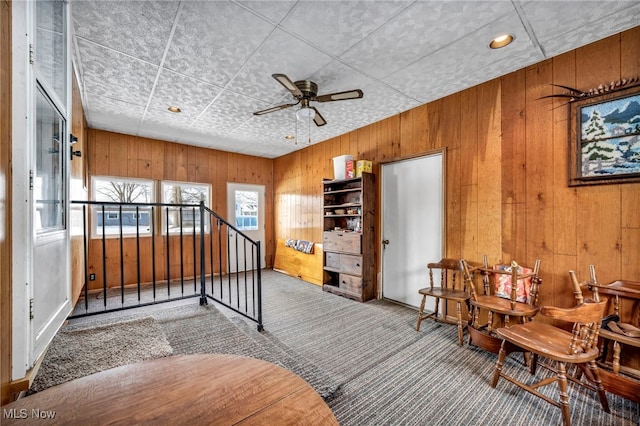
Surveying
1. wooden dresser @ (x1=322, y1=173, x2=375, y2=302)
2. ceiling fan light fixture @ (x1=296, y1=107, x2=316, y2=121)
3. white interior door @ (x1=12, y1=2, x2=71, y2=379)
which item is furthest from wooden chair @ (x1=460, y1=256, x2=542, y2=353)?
white interior door @ (x1=12, y1=2, x2=71, y2=379)

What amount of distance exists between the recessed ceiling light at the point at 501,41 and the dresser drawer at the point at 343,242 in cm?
258

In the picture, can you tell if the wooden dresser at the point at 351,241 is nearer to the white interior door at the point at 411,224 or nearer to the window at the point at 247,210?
the white interior door at the point at 411,224

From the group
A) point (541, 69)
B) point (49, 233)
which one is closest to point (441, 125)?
point (541, 69)

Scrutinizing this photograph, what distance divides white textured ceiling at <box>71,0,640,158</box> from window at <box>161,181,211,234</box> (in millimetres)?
1838

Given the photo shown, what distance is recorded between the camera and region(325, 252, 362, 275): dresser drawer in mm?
3914

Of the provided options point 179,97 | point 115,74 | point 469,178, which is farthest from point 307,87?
point 469,178

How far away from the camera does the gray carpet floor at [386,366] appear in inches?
66.1

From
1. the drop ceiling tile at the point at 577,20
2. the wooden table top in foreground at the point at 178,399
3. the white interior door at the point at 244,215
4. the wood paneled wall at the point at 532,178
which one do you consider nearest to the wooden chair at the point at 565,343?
the wood paneled wall at the point at 532,178

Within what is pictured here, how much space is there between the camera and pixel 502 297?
251cm

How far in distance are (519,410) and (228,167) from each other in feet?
18.7

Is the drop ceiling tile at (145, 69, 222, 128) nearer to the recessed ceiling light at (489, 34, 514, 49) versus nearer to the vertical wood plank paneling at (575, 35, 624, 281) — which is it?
the recessed ceiling light at (489, 34, 514, 49)
